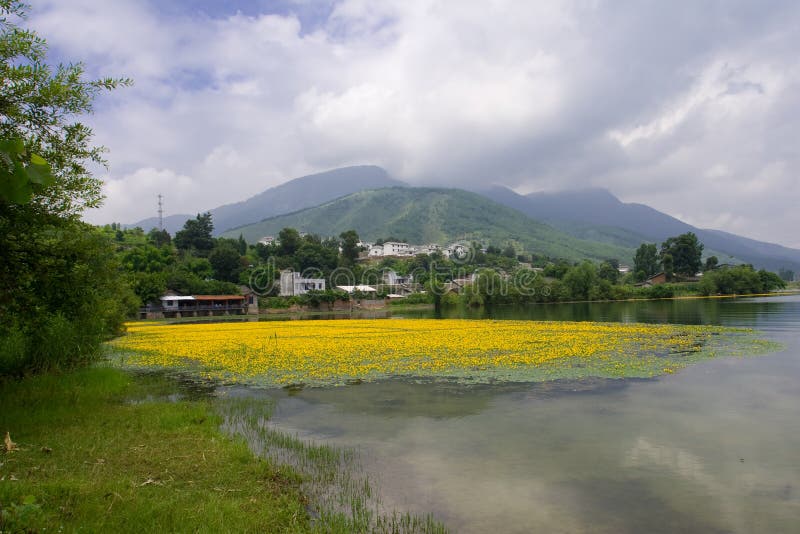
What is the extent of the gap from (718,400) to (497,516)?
10370 millimetres

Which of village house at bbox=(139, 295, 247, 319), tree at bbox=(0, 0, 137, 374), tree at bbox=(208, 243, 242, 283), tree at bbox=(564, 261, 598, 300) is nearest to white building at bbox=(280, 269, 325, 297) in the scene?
tree at bbox=(208, 243, 242, 283)

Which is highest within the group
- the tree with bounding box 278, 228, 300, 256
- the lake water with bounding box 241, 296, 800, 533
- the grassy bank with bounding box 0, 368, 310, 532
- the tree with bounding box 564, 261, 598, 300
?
the tree with bounding box 278, 228, 300, 256

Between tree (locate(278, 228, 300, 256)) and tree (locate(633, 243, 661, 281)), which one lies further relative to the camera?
tree (locate(633, 243, 661, 281))

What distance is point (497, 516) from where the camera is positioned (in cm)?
781

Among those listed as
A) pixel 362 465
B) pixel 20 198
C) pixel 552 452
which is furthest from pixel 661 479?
pixel 20 198

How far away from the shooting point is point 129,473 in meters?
8.39

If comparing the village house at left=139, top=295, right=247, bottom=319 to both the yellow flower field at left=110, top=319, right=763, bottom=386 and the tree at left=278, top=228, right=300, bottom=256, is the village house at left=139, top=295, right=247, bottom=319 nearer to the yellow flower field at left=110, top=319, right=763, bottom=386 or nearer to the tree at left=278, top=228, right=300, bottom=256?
the tree at left=278, top=228, right=300, bottom=256

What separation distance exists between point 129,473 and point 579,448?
8583 mm

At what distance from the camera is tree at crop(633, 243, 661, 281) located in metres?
129

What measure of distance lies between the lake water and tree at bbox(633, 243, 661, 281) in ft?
→ 400

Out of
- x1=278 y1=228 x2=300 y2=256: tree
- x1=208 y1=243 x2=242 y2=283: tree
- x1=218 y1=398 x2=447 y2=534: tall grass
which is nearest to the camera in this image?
x1=218 y1=398 x2=447 y2=534: tall grass

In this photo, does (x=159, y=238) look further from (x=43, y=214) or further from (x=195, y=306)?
(x=43, y=214)

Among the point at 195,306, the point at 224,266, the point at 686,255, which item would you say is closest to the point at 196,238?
the point at 224,266

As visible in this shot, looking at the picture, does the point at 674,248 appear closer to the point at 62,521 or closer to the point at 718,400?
the point at 718,400
